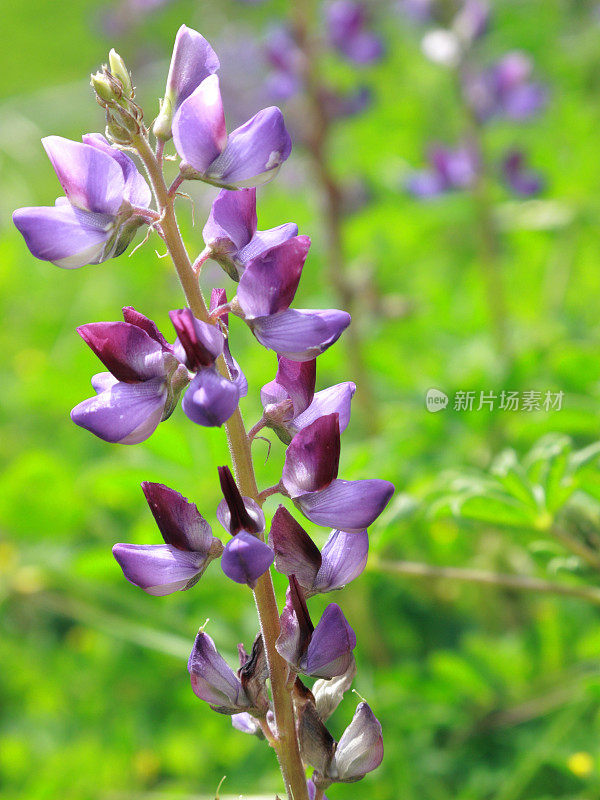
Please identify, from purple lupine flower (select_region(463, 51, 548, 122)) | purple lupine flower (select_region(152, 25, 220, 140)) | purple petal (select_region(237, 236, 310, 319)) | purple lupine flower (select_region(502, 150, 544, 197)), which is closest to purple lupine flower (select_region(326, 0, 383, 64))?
purple lupine flower (select_region(463, 51, 548, 122))

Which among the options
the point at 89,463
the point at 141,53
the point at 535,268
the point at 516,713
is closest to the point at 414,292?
the point at 535,268

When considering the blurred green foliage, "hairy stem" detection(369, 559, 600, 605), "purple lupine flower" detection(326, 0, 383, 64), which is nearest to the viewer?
"hairy stem" detection(369, 559, 600, 605)

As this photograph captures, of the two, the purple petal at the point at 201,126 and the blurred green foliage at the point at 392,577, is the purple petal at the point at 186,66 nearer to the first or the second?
the purple petal at the point at 201,126

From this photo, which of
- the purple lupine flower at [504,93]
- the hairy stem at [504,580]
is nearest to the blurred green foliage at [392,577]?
the hairy stem at [504,580]

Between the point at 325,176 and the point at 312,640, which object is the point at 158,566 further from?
the point at 325,176

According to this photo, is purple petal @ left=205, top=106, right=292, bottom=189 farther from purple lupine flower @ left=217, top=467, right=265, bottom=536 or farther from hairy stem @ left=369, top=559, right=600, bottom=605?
hairy stem @ left=369, top=559, right=600, bottom=605

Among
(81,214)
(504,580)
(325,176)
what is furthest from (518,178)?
A: (81,214)
